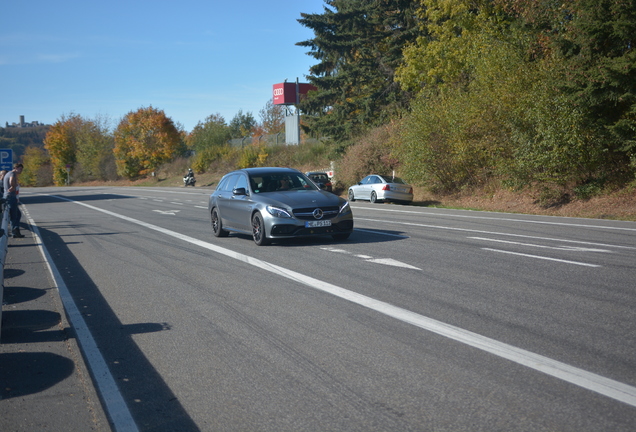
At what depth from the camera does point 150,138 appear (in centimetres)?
8544

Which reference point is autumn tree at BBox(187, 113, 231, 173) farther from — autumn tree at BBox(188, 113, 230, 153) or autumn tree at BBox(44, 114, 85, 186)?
autumn tree at BBox(44, 114, 85, 186)

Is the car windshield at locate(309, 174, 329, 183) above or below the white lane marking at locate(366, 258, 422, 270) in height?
above

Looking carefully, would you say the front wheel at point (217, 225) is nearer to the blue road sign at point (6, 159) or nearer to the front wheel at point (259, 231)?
the front wheel at point (259, 231)

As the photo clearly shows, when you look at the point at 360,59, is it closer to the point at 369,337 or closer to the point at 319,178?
the point at 319,178

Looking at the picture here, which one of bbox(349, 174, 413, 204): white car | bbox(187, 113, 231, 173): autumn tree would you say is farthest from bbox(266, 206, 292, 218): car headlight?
bbox(187, 113, 231, 173): autumn tree

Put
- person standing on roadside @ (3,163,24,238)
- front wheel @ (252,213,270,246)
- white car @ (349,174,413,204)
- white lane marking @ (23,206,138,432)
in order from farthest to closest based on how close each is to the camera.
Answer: white car @ (349,174,413,204)
person standing on roadside @ (3,163,24,238)
front wheel @ (252,213,270,246)
white lane marking @ (23,206,138,432)

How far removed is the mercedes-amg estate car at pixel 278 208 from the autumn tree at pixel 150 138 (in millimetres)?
72532

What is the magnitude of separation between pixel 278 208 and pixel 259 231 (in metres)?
0.69

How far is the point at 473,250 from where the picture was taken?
10820 mm

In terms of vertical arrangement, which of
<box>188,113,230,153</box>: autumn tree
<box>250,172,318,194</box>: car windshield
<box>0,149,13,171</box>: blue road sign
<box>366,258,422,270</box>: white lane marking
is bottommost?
<box>366,258,422,270</box>: white lane marking

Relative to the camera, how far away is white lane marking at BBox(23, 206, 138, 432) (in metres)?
4.00

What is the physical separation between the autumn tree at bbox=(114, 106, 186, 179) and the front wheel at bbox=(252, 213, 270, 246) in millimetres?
73958

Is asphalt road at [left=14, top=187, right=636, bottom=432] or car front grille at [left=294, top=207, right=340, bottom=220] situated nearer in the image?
asphalt road at [left=14, top=187, right=636, bottom=432]

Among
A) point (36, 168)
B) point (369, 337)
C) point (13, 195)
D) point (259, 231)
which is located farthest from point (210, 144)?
point (369, 337)
